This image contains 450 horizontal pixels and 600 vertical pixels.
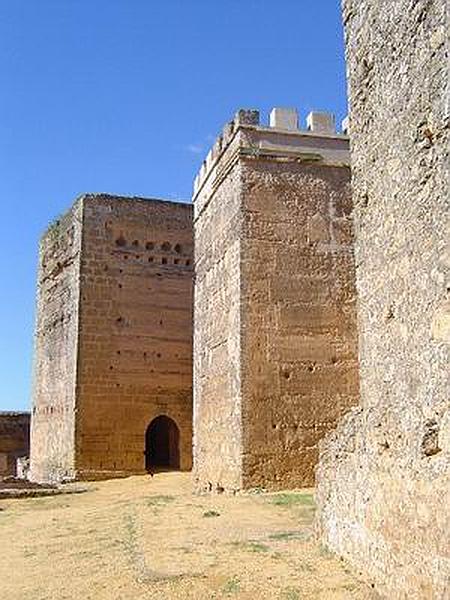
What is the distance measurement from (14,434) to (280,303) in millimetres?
18409

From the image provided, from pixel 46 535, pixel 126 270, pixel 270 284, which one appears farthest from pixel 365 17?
pixel 126 270

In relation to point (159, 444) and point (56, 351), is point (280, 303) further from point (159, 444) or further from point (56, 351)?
point (159, 444)

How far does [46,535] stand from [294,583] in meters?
4.37

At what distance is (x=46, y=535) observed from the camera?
8.26 metres

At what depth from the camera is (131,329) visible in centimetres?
1788

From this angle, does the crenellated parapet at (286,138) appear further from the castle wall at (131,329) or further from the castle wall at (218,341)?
the castle wall at (131,329)

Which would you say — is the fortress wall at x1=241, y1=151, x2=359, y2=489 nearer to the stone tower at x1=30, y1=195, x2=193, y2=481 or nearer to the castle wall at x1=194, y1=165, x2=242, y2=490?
the castle wall at x1=194, y1=165, x2=242, y2=490

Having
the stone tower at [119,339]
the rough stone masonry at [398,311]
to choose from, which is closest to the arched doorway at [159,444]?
the stone tower at [119,339]

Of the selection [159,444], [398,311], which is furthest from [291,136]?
[159,444]

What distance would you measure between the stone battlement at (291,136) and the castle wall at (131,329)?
740cm

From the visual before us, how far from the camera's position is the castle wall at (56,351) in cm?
1753

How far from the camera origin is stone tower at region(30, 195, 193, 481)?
1717cm

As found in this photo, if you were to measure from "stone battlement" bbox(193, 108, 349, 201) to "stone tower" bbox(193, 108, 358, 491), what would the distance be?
0.05 ft

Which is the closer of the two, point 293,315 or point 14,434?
point 293,315
